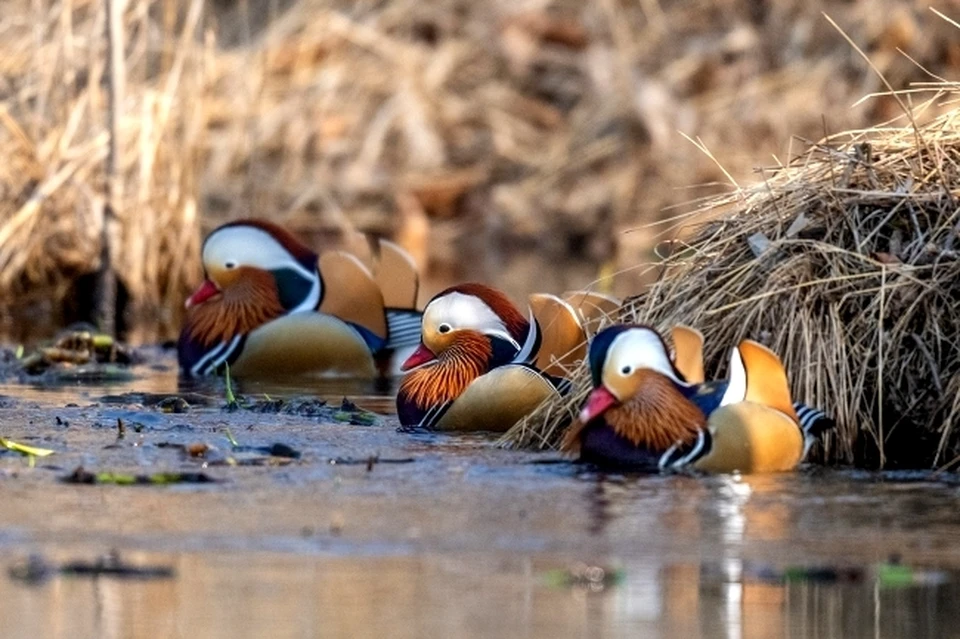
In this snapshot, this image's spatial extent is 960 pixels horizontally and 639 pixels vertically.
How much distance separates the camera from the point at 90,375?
8.28 metres

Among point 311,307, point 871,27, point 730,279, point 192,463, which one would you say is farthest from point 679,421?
point 871,27

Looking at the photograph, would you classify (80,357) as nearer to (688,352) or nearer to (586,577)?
(688,352)

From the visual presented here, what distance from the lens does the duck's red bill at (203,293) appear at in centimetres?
857

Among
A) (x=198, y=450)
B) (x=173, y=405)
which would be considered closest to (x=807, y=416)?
(x=198, y=450)

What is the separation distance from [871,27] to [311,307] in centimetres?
1007

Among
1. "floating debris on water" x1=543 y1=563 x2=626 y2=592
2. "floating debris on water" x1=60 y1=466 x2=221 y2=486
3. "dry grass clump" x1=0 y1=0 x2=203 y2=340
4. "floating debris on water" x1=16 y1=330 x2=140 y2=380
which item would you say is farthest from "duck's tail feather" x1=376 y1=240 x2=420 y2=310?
"floating debris on water" x1=543 y1=563 x2=626 y2=592

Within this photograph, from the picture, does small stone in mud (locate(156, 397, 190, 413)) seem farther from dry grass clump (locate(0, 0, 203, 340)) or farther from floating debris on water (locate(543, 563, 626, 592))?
dry grass clump (locate(0, 0, 203, 340))

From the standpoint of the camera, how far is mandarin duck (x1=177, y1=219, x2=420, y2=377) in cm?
845

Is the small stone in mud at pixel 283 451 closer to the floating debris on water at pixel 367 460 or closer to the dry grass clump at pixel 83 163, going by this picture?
the floating debris on water at pixel 367 460

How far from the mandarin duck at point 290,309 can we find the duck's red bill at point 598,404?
9.90ft

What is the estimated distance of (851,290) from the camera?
606 centimetres

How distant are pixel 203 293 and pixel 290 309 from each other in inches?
15.3

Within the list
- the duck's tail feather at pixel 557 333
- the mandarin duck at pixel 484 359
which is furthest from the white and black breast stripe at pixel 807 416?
the duck's tail feather at pixel 557 333

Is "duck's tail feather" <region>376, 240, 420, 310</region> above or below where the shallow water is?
above
